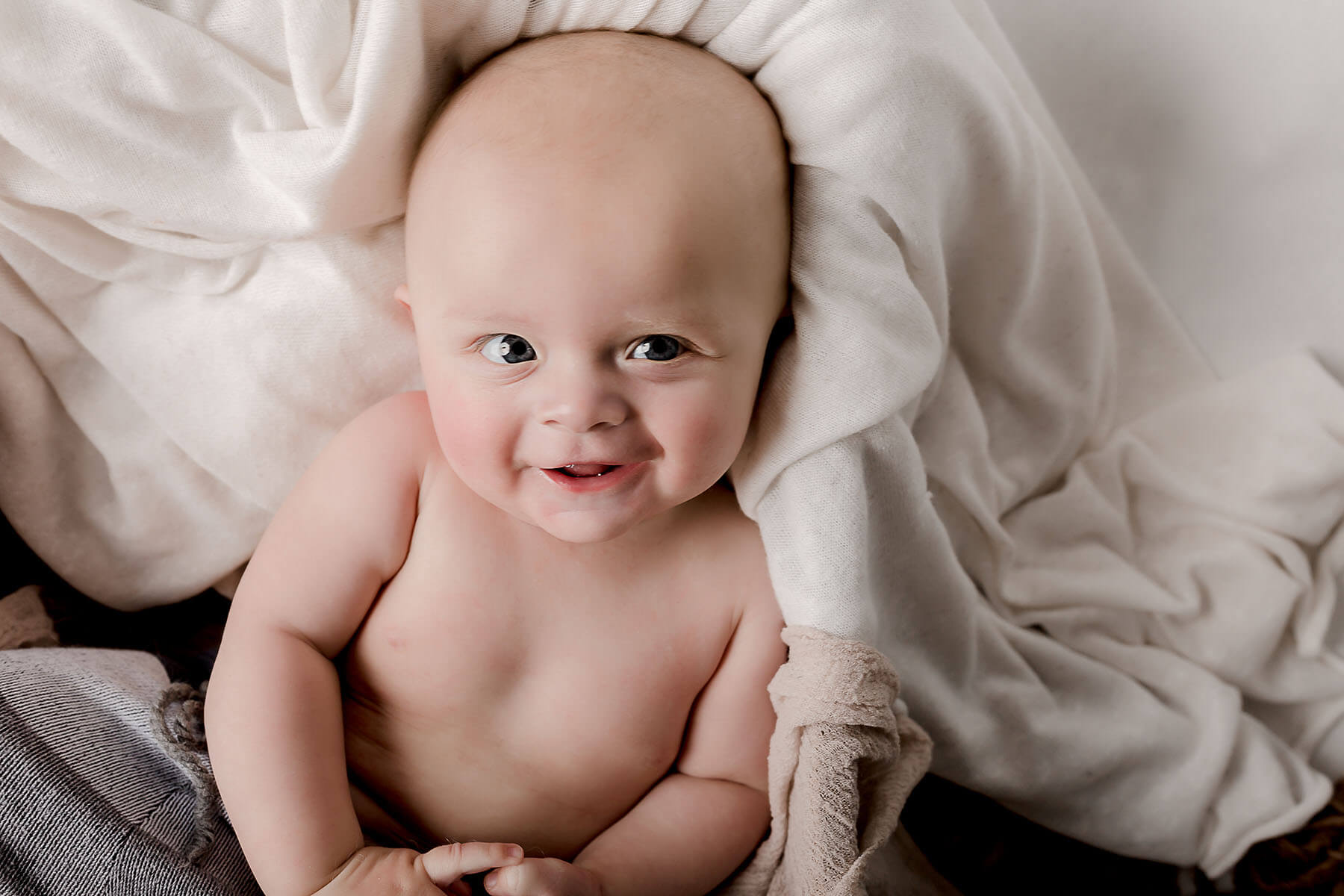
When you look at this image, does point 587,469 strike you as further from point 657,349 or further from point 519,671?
point 519,671

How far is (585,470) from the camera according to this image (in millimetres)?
838

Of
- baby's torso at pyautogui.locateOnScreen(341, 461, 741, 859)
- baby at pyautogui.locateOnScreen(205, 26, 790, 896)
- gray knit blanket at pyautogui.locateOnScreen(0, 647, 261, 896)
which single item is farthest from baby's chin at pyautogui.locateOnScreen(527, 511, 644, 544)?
gray knit blanket at pyautogui.locateOnScreen(0, 647, 261, 896)

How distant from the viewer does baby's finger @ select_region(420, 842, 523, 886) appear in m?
0.85

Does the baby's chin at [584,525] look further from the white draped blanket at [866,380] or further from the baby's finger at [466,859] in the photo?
the baby's finger at [466,859]

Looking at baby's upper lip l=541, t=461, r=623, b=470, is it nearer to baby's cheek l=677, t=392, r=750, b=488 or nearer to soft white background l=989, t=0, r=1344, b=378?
baby's cheek l=677, t=392, r=750, b=488

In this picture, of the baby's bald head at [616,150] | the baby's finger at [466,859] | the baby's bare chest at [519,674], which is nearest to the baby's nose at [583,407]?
the baby's bald head at [616,150]

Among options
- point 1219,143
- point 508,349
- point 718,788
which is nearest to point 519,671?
point 718,788

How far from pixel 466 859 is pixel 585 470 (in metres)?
0.34

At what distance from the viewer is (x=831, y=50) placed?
828 mm

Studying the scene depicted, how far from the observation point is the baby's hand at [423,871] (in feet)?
2.79

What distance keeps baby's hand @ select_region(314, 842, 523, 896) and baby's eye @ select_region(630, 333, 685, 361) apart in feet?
1.41

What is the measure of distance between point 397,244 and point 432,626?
0.36 m

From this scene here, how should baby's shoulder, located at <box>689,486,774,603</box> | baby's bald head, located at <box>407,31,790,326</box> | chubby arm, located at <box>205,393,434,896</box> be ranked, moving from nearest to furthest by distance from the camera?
baby's bald head, located at <box>407,31,790,326</box>, chubby arm, located at <box>205,393,434,896</box>, baby's shoulder, located at <box>689,486,774,603</box>

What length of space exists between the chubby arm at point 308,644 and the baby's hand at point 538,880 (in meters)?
0.15
